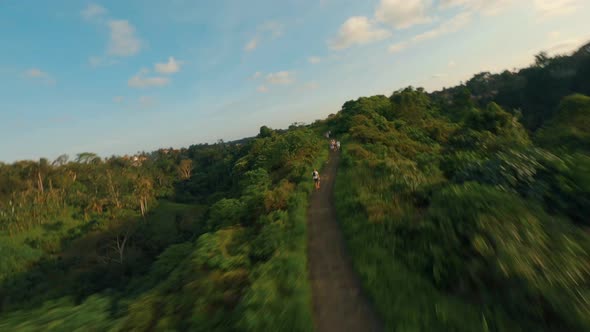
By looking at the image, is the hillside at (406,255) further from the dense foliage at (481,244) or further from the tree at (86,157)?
the tree at (86,157)

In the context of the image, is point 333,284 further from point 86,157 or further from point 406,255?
point 86,157

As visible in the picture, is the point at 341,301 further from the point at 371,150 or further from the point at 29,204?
the point at 29,204

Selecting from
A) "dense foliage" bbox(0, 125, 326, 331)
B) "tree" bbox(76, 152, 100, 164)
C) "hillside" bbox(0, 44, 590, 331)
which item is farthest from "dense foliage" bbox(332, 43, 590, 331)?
"tree" bbox(76, 152, 100, 164)

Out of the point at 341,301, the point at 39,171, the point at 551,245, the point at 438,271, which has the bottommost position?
the point at 341,301

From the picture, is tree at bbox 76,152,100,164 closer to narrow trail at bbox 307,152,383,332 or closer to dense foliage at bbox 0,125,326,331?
dense foliage at bbox 0,125,326,331

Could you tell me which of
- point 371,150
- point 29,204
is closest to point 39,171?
point 29,204

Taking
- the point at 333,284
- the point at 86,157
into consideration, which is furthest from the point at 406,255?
the point at 86,157
